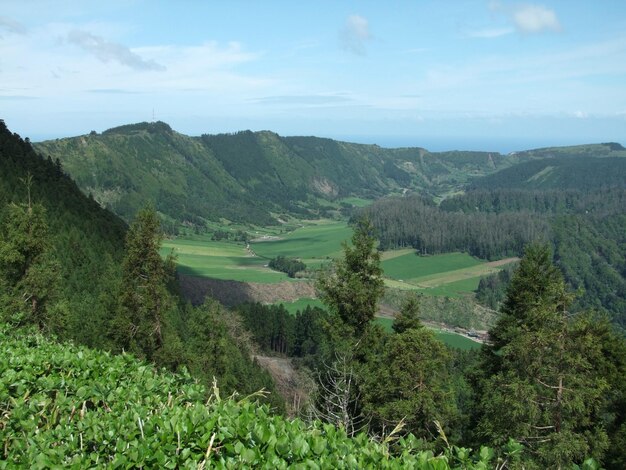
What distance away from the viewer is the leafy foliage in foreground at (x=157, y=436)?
6.23 m

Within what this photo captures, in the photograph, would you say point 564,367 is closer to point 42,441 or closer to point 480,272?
point 42,441

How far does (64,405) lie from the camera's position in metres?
7.95

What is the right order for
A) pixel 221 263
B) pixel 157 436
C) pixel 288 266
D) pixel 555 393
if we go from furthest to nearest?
1. pixel 221 263
2. pixel 288 266
3. pixel 555 393
4. pixel 157 436

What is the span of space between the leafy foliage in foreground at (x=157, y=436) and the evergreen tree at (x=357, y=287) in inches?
691

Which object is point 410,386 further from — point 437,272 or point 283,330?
point 437,272

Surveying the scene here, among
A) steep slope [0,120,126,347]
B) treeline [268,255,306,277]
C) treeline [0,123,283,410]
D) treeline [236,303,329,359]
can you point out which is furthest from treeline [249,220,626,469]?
treeline [268,255,306,277]

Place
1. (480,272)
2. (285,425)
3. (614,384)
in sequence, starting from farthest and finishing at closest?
(480,272) < (614,384) < (285,425)

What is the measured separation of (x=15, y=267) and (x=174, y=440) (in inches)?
942

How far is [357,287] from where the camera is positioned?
25.8m

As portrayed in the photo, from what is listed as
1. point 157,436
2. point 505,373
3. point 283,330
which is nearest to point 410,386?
point 505,373

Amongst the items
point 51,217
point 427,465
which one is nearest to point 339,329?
point 427,465

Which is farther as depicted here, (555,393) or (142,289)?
(142,289)

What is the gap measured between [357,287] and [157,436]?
19711 mm

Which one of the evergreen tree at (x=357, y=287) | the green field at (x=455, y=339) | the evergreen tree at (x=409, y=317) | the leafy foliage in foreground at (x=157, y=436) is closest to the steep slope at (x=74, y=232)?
the evergreen tree at (x=357, y=287)
